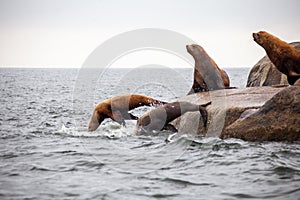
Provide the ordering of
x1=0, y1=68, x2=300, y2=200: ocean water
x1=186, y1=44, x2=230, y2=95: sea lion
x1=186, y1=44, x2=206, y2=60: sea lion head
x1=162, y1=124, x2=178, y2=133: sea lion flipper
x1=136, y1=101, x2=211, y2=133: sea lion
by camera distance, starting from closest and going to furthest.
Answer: x1=0, y1=68, x2=300, y2=200: ocean water, x1=136, y1=101, x2=211, y2=133: sea lion, x1=162, y1=124, x2=178, y2=133: sea lion flipper, x1=186, y1=44, x2=230, y2=95: sea lion, x1=186, y1=44, x2=206, y2=60: sea lion head

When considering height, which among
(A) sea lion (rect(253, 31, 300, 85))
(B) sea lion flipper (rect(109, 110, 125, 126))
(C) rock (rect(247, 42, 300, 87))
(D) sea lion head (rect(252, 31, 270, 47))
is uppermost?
(D) sea lion head (rect(252, 31, 270, 47))

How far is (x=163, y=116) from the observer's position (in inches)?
533

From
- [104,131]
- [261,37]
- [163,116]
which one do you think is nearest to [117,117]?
[104,131]

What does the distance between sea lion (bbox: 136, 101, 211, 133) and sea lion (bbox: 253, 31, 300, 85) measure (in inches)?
95.9

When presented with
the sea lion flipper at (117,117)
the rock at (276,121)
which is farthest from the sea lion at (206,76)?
the rock at (276,121)

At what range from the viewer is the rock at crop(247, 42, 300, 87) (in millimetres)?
15750

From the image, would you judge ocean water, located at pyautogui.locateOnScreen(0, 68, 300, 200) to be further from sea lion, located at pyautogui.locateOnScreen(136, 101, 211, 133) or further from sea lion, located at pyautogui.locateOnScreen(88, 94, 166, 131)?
sea lion, located at pyautogui.locateOnScreen(88, 94, 166, 131)

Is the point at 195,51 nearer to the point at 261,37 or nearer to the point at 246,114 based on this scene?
the point at 261,37

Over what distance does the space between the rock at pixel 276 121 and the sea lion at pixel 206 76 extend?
4.22 meters

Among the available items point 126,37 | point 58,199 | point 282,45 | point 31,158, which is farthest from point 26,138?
point 282,45

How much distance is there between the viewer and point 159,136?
43.0ft

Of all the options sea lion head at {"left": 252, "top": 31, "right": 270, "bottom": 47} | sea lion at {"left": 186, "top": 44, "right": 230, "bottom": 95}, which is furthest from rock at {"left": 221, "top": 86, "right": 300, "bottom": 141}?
sea lion at {"left": 186, "top": 44, "right": 230, "bottom": 95}

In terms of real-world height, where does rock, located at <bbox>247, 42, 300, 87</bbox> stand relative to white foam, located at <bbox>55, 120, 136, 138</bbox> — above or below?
above

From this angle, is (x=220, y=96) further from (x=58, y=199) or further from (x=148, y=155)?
(x=58, y=199)
